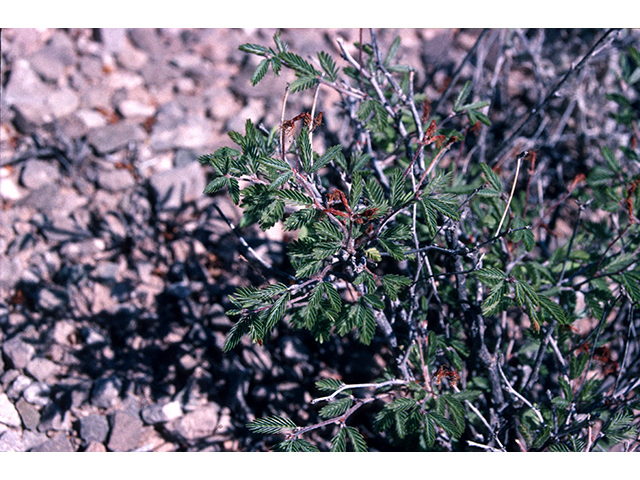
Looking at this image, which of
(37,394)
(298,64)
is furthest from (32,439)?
(298,64)

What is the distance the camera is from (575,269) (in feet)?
7.05

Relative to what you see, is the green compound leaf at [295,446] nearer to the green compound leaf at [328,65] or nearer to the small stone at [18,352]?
the green compound leaf at [328,65]

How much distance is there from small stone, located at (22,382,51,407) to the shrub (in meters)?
A: 1.14

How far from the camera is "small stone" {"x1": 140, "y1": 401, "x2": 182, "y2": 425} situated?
7.38ft

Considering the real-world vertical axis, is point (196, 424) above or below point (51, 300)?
below

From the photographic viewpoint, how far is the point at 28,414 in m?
2.21

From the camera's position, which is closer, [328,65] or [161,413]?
[328,65]

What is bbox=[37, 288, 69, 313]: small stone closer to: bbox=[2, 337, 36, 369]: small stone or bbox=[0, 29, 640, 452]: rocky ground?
bbox=[0, 29, 640, 452]: rocky ground

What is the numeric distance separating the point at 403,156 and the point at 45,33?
278 centimetres

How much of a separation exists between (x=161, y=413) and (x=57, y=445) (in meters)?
0.43

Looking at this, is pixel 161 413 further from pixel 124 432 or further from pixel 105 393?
pixel 105 393

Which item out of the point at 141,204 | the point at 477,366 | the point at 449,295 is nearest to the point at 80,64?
the point at 141,204

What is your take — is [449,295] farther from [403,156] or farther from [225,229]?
[225,229]

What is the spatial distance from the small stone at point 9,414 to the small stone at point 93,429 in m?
0.26
